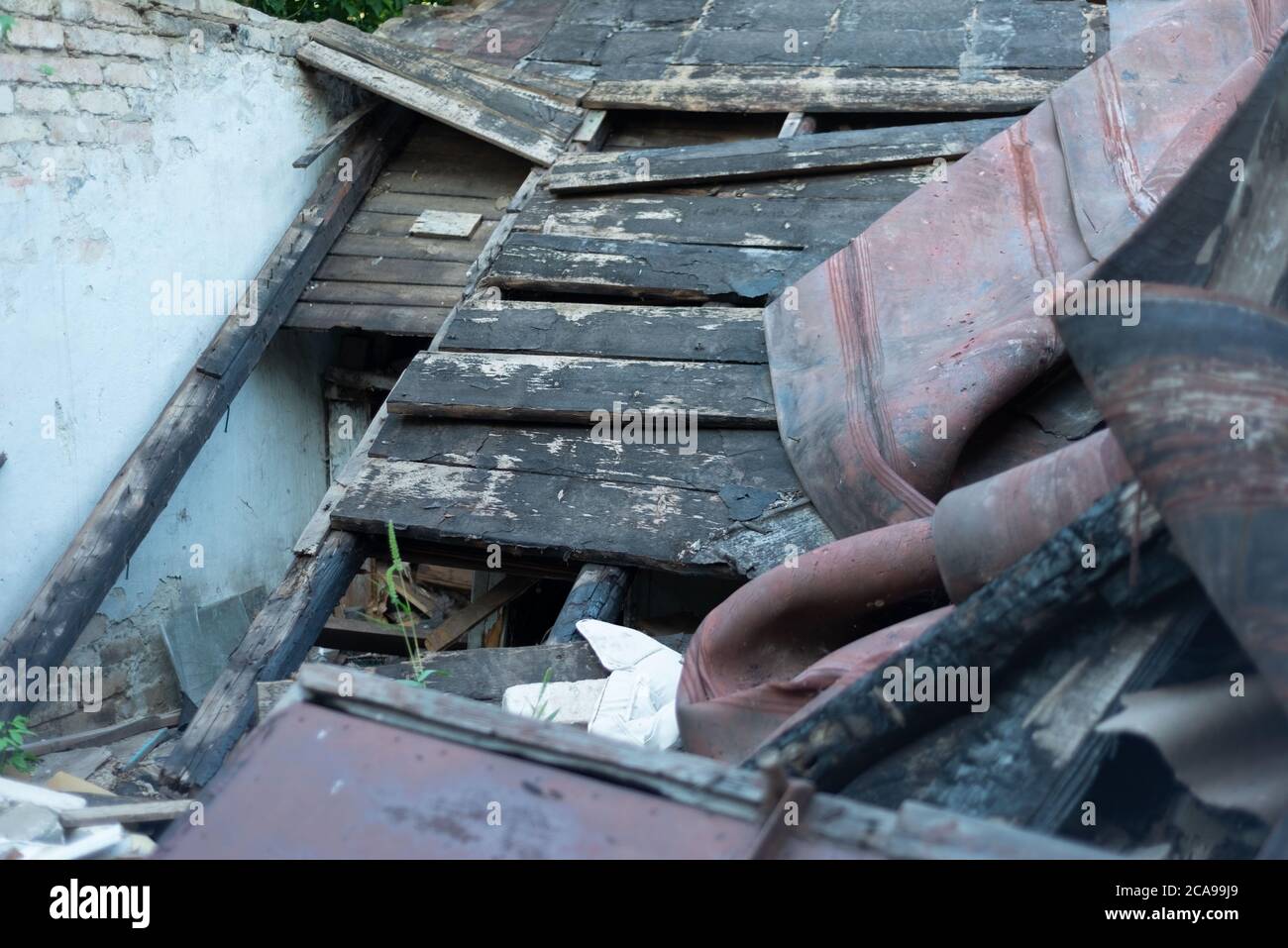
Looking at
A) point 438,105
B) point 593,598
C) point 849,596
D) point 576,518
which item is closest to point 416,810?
point 849,596

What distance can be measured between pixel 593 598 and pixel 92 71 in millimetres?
2966

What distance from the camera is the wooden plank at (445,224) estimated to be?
5.15 meters

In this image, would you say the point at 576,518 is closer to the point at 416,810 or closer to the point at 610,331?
the point at 610,331

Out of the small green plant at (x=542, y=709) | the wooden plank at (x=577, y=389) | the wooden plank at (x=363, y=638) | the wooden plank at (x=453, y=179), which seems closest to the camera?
the small green plant at (x=542, y=709)

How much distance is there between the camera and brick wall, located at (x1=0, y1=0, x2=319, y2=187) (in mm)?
4160

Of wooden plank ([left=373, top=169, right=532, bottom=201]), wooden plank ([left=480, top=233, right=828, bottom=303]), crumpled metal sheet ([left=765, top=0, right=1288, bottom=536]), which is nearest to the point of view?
crumpled metal sheet ([left=765, top=0, right=1288, bottom=536])

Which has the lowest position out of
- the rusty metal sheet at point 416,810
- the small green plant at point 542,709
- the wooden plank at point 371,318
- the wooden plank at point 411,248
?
the small green plant at point 542,709

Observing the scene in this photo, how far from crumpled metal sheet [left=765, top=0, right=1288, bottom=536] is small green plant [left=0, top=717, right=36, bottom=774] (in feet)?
8.89

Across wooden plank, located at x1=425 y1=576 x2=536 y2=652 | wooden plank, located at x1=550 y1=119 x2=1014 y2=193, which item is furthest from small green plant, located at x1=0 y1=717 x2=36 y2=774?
wooden plank, located at x1=550 y1=119 x2=1014 y2=193

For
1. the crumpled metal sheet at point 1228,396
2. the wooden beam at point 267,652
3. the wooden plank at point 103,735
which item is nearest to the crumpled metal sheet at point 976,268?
the crumpled metal sheet at point 1228,396

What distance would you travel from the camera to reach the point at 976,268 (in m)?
3.54

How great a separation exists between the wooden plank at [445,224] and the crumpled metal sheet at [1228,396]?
149 inches

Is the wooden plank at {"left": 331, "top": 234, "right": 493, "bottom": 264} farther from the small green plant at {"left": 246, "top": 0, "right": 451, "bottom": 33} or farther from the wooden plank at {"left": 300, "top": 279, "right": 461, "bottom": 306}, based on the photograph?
the small green plant at {"left": 246, "top": 0, "right": 451, "bottom": 33}

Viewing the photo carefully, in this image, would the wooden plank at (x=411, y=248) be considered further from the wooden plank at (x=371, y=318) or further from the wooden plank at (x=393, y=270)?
the wooden plank at (x=371, y=318)
